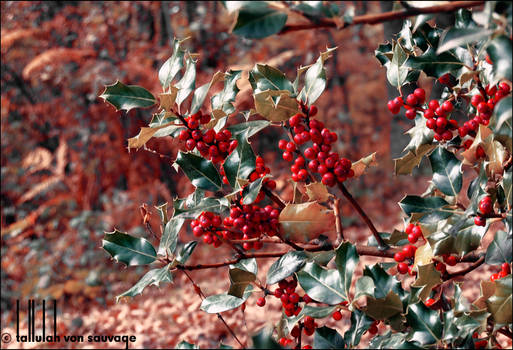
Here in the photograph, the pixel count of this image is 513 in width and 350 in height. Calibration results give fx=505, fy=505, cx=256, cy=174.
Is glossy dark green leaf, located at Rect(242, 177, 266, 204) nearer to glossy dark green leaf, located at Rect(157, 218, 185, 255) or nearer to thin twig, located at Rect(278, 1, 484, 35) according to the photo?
glossy dark green leaf, located at Rect(157, 218, 185, 255)

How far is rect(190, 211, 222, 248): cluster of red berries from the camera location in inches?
38.3

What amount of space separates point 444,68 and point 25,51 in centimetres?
563

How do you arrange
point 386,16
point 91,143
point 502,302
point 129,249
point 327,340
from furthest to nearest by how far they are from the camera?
point 91,143 < point 129,249 < point 327,340 < point 502,302 < point 386,16

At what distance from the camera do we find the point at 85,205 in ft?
16.8

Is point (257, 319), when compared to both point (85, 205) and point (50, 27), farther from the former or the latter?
point (50, 27)

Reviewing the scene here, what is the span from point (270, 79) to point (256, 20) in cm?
43

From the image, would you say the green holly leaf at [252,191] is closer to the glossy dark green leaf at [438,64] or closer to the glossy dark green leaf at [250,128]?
the glossy dark green leaf at [250,128]

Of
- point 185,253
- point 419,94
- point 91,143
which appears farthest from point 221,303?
point 91,143

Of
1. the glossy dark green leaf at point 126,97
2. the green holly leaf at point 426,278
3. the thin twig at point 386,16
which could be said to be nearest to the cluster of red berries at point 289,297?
the green holly leaf at point 426,278

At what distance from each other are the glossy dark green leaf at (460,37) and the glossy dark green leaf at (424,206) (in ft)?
1.24

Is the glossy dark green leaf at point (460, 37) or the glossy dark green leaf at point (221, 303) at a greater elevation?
the glossy dark green leaf at point (460, 37)

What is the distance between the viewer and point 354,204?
3.35 ft

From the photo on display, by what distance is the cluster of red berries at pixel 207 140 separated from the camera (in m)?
1.02

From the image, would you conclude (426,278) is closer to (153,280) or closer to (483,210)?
(483,210)
